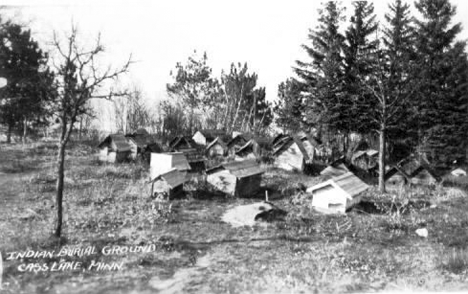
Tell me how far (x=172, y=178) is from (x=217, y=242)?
20.3 feet

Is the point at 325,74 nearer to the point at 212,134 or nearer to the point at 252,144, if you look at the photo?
the point at 252,144

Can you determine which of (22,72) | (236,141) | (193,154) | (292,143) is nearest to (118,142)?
(193,154)

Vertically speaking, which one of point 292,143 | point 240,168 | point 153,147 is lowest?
point 240,168

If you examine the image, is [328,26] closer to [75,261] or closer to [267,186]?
[267,186]

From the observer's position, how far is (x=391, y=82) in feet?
72.0

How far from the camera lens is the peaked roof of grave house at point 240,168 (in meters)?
18.5

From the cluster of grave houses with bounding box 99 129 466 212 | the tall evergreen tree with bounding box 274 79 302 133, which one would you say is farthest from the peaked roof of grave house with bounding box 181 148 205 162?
the tall evergreen tree with bounding box 274 79 302 133

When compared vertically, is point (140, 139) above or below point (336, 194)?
above

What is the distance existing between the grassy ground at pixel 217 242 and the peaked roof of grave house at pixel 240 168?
1511 mm

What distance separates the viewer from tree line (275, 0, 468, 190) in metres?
21.9

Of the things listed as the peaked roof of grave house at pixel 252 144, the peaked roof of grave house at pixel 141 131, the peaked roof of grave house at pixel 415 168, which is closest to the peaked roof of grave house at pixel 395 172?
the peaked roof of grave house at pixel 415 168

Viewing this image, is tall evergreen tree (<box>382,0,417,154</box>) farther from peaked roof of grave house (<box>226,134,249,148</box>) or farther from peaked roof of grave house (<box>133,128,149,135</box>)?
peaked roof of grave house (<box>133,128,149,135</box>)

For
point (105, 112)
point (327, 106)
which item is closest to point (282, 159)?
point (327, 106)

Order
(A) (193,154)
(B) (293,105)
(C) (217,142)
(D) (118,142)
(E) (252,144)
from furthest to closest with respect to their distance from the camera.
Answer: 1. (C) (217,142)
2. (A) (193,154)
3. (B) (293,105)
4. (E) (252,144)
5. (D) (118,142)
